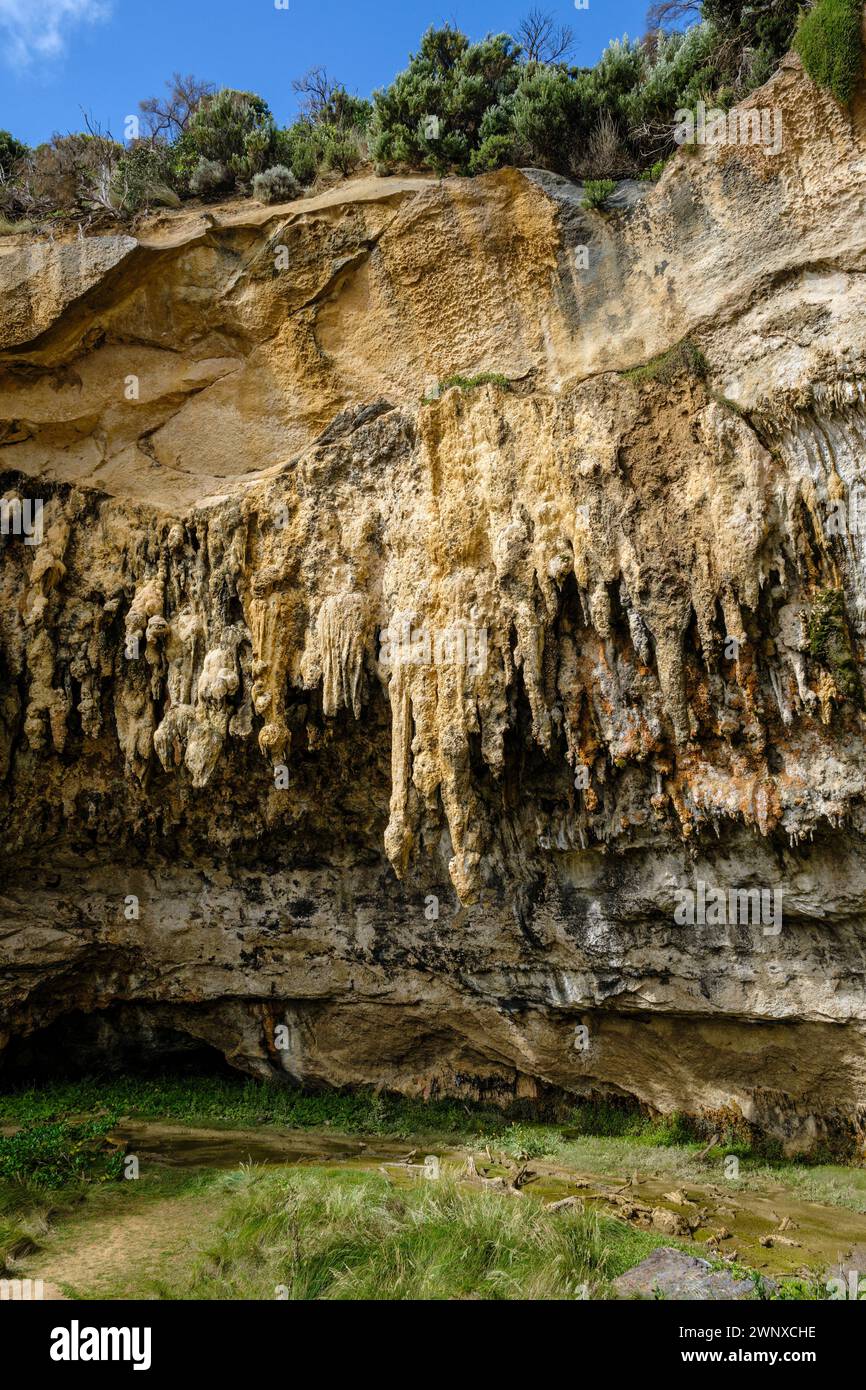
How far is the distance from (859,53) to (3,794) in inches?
578

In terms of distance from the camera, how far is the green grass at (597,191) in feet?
34.8

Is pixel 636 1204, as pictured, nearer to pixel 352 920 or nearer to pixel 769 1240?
pixel 769 1240

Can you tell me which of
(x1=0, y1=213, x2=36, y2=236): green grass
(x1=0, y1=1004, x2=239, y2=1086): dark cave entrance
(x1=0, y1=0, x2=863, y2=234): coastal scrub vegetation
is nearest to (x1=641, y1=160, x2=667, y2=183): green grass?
(x1=0, y1=0, x2=863, y2=234): coastal scrub vegetation

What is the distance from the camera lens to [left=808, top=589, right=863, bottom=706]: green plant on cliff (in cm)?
958

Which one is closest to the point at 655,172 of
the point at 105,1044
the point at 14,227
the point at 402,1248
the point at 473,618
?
the point at 473,618

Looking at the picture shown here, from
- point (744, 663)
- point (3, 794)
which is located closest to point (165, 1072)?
point (3, 794)

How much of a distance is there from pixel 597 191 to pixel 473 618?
210 inches

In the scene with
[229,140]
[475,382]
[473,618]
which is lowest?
[473,618]

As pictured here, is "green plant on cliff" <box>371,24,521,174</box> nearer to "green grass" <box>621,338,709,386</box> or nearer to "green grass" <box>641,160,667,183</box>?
"green grass" <box>641,160,667,183</box>

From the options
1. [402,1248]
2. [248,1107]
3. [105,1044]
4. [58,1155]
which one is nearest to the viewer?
[402,1248]

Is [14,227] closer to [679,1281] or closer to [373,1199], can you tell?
[373,1199]

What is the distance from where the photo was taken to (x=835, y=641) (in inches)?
379

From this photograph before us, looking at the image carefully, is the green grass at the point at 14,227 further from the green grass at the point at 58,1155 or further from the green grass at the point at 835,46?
the green grass at the point at 58,1155

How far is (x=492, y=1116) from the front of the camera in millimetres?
14211
